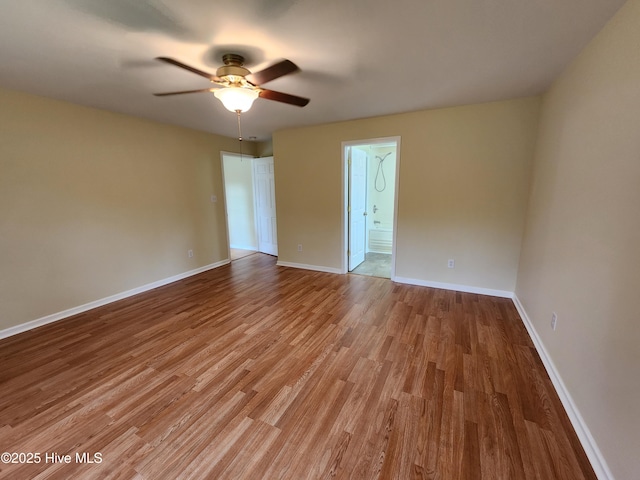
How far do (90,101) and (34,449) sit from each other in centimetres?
307

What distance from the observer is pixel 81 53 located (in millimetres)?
1817

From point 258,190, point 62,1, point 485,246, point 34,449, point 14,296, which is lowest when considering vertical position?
point 34,449

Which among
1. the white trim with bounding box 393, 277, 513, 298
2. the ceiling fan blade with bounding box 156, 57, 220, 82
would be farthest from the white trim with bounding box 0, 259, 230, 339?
the white trim with bounding box 393, 277, 513, 298

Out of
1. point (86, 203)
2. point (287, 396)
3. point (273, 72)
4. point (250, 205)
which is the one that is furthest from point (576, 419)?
point (250, 205)

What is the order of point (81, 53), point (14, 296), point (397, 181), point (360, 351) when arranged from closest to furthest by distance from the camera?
point (81, 53), point (360, 351), point (14, 296), point (397, 181)

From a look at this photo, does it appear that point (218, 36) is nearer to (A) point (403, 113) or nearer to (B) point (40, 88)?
(B) point (40, 88)

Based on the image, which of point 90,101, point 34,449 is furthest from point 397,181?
point 34,449

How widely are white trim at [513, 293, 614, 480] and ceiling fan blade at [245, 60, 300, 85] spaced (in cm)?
262

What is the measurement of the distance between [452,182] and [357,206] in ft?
5.25

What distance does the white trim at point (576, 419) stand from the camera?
1229 millimetres

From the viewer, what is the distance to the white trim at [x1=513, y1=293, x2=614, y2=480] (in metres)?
1.23

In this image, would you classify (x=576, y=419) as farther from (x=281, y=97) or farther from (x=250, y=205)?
(x=250, y=205)

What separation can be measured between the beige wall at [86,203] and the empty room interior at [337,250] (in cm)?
2

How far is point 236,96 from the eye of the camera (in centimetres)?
186
